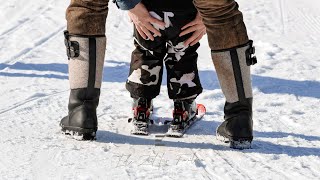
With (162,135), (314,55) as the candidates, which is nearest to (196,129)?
(162,135)

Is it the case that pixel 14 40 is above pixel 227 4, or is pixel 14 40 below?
below

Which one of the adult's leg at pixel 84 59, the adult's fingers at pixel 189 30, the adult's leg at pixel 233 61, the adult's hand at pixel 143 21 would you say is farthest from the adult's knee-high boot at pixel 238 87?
the adult's leg at pixel 84 59

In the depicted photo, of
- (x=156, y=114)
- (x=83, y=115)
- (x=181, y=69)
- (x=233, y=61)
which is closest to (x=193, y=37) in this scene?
(x=181, y=69)

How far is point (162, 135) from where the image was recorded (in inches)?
129

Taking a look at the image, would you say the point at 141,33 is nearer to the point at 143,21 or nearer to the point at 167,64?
the point at 143,21

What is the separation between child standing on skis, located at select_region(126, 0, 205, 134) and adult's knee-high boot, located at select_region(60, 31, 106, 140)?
0.97 ft

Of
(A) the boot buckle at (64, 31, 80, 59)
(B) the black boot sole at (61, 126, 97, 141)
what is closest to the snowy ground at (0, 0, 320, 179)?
(B) the black boot sole at (61, 126, 97, 141)

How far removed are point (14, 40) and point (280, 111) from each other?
300 cm

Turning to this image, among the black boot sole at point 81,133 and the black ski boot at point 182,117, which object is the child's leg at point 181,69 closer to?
the black ski boot at point 182,117

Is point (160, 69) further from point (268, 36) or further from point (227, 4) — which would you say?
point (268, 36)

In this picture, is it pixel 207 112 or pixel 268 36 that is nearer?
pixel 207 112

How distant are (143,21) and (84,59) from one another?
1.20ft

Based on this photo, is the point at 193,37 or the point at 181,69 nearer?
the point at 193,37

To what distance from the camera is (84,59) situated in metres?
3.09
